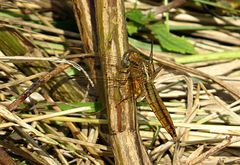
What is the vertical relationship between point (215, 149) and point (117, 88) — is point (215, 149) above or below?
below

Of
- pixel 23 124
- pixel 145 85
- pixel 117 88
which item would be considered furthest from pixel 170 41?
pixel 23 124

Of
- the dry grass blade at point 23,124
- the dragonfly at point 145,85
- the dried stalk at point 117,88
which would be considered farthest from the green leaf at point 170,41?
the dry grass blade at point 23,124

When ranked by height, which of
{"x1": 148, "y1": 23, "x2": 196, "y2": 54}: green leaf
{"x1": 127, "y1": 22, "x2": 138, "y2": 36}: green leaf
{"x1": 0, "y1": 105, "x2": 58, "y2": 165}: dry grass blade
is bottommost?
{"x1": 0, "y1": 105, "x2": 58, "y2": 165}: dry grass blade

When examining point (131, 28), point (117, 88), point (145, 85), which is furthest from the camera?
point (131, 28)

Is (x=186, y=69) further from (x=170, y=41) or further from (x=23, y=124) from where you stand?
(x=23, y=124)

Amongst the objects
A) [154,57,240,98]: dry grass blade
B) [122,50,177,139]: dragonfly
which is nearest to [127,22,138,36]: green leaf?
[154,57,240,98]: dry grass blade

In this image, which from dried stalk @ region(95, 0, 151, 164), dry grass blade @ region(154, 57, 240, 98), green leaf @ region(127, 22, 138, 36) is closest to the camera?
dried stalk @ region(95, 0, 151, 164)

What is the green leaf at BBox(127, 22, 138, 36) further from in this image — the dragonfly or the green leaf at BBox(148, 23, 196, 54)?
the dragonfly
